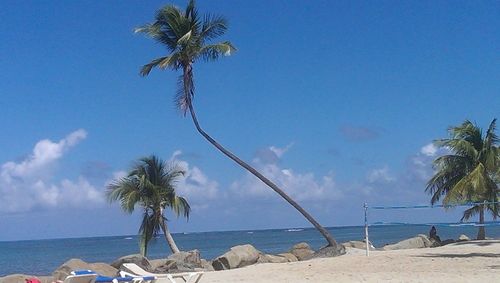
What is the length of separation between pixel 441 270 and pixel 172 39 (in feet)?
45.5

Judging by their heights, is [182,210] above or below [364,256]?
above

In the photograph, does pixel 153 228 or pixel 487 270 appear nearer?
pixel 487 270

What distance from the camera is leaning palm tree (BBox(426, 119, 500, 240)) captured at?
2673 centimetres

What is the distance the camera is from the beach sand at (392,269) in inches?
591

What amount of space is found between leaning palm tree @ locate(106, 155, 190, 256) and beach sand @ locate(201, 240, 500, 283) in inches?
306

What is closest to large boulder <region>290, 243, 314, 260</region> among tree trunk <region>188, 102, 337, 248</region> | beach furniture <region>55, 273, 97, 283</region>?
tree trunk <region>188, 102, 337, 248</region>

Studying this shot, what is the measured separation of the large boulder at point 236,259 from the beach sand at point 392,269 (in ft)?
6.76

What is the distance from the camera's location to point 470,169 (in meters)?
28.0

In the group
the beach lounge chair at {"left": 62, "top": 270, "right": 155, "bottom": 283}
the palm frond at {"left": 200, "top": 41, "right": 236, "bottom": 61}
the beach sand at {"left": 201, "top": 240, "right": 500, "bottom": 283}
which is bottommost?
the beach sand at {"left": 201, "top": 240, "right": 500, "bottom": 283}

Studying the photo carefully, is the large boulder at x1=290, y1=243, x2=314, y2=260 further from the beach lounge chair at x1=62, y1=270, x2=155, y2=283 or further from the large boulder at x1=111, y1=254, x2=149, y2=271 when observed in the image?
the beach lounge chair at x1=62, y1=270, x2=155, y2=283

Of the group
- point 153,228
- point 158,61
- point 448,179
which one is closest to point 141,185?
point 153,228

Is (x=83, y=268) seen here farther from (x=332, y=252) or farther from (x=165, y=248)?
(x=165, y=248)

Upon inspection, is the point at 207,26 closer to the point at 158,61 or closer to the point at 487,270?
the point at 158,61

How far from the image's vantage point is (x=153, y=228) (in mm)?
27094
